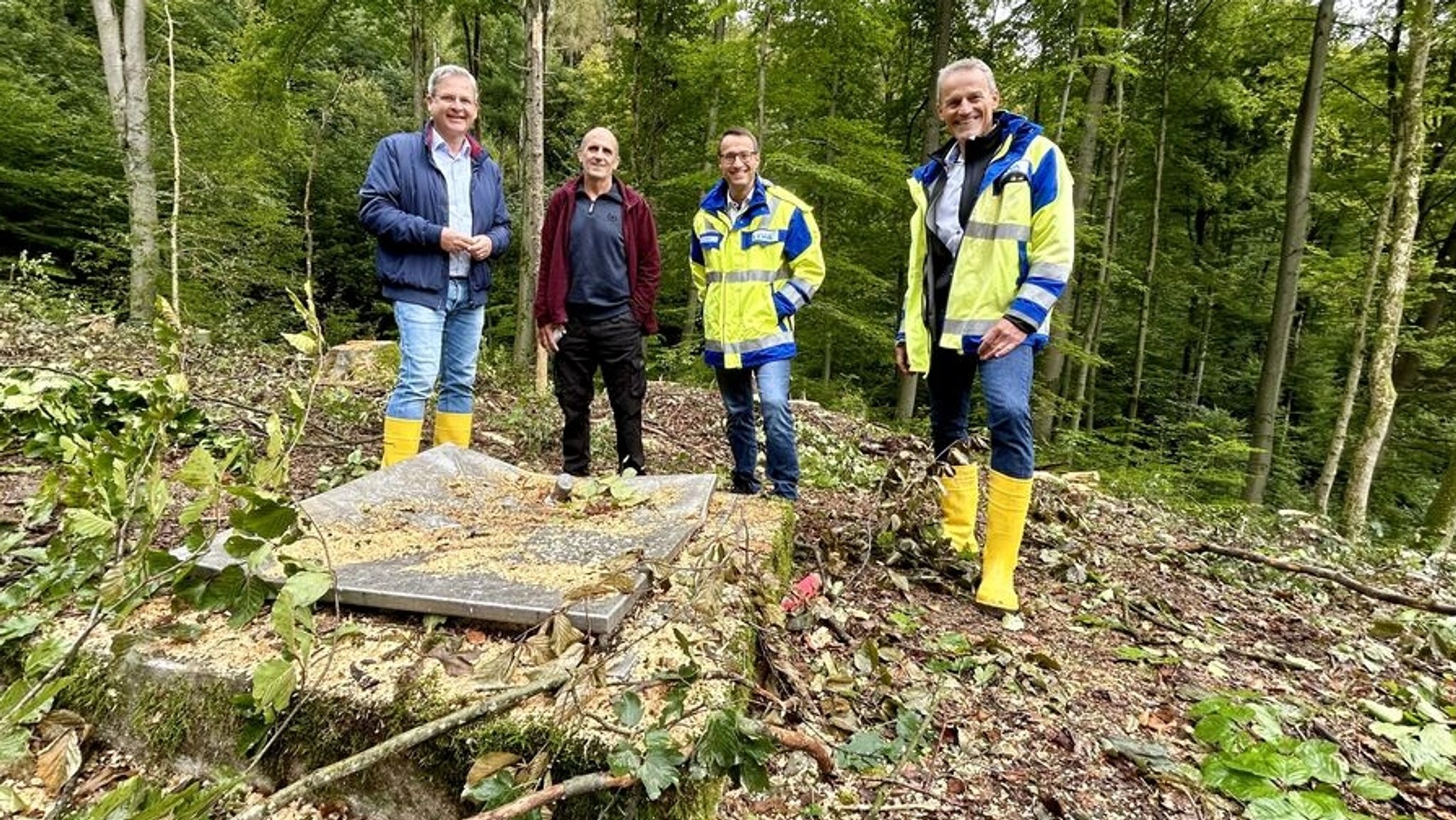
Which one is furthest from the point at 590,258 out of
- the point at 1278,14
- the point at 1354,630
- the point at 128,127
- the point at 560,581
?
the point at 1278,14

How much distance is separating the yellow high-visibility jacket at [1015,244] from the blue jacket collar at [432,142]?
7.34ft

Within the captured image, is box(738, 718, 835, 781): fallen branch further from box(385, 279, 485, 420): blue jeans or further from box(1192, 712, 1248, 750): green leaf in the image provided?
box(385, 279, 485, 420): blue jeans

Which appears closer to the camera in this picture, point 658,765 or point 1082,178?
point 658,765

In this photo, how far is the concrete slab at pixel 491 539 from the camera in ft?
5.48

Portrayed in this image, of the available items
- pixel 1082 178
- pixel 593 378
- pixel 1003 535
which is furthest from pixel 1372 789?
pixel 1082 178

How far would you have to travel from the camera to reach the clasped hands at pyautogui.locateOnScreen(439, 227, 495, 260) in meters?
3.16

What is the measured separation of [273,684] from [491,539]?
34.7 inches

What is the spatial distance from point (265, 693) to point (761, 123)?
8640 millimetres

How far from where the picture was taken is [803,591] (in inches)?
101

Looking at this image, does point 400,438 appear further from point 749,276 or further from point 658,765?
point 658,765

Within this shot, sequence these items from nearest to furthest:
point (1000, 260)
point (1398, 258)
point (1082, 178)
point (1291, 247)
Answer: point (1000, 260) → point (1398, 258) → point (1291, 247) → point (1082, 178)

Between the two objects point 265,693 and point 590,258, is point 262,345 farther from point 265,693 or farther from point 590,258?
point 265,693

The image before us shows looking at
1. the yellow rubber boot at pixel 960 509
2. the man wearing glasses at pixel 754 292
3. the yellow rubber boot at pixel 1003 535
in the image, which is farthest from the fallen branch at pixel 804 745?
the man wearing glasses at pixel 754 292

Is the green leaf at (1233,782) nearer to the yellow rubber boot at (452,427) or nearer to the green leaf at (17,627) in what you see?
the green leaf at (17,627)
